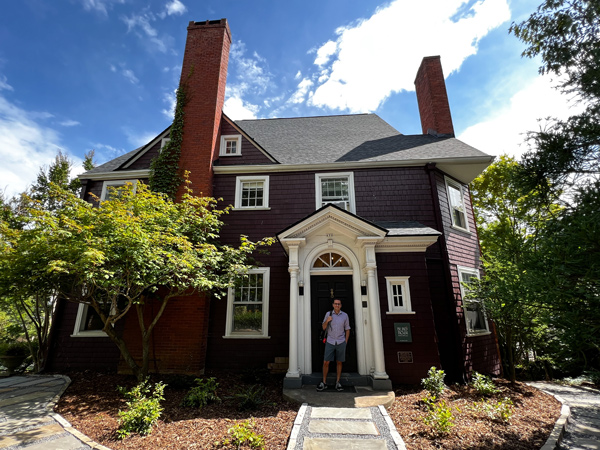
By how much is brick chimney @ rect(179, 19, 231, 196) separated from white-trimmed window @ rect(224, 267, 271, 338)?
322 centimetres

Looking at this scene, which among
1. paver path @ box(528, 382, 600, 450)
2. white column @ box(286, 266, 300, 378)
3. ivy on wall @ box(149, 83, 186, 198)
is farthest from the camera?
ivy on wall @ box(149, 83, 186, 198)

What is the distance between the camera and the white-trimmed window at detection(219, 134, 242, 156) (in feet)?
34.1

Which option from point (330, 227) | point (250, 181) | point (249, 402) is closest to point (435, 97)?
point (330, 227)

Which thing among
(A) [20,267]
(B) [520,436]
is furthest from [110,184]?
(B) [520,436]

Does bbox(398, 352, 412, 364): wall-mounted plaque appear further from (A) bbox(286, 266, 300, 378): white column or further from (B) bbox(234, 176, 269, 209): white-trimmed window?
(B) bbox(234, 176, 269, 209): white-trimmed window

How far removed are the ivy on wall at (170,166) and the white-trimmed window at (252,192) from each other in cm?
194

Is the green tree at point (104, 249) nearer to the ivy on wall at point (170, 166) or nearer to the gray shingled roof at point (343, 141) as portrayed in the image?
the ivy on wall at point (170, 166)

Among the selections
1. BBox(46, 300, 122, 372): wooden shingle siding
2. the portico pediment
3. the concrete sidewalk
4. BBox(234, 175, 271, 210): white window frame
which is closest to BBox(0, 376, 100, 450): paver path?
the concrete sidewalk

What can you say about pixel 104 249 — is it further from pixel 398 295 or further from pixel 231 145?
pixel 398 295

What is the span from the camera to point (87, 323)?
29.1 feet

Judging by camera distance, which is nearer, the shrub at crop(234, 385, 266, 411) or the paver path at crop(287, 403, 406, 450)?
the paver path at crop(287, 403, 406, 450)

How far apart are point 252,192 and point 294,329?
516cm

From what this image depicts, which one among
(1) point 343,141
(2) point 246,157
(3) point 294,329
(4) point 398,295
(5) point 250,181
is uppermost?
(1) point 343,141

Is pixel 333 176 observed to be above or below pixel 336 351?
above
